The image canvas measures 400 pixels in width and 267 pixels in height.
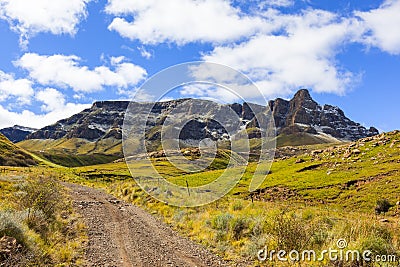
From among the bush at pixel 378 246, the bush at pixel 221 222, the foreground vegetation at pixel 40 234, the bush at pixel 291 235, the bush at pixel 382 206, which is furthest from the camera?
the bush at pixel 382 206

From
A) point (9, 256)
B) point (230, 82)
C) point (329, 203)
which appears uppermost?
point (230, 82)

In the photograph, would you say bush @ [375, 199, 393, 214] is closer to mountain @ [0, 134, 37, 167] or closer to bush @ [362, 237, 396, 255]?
bush @ [362, 237, 396, 255]

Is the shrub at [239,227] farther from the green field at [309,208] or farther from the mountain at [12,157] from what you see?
the mountain at [12,157]

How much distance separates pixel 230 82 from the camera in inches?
675

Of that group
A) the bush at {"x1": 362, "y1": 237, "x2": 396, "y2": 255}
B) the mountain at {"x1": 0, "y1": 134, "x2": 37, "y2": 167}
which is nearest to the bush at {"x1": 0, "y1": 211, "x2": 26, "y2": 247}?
the bush at {"x1": 362, "y1": 237, "x2": 396, "y2": 255}

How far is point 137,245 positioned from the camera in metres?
14.1

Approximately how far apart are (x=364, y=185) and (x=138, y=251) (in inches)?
1815

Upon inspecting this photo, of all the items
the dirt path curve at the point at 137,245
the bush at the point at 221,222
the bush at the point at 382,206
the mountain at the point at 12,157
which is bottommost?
the bush at the point at 382,206

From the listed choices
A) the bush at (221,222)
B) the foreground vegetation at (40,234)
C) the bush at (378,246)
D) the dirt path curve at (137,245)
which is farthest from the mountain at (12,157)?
the bush at (378,246)

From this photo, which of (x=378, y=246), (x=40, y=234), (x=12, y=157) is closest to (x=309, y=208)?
(x=378, y=246)

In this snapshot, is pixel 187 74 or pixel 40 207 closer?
pixel 40 207

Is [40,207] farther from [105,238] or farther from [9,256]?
[9,256]

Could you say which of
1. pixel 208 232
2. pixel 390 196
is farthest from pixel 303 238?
pixel 390 196

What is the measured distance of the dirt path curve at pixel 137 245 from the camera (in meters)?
12.0
